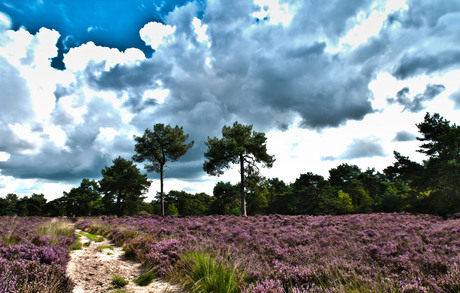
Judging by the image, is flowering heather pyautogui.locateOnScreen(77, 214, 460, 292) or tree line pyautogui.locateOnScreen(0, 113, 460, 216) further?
tree line pyautogui.locateOnScreen(0, 113, 460, 216)

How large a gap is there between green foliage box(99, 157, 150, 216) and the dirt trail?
35792 millimetres

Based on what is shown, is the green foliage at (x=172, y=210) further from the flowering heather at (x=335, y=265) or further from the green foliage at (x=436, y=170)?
the flowering heather at (x=335, y=265)

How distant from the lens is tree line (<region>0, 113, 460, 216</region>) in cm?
2555

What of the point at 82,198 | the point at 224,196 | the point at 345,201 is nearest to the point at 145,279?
the point at 345,201

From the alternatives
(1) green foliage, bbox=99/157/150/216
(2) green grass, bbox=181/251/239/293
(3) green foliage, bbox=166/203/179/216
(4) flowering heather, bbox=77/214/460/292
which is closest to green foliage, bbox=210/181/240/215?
(3) green foliage, bbox=166/203/179/216

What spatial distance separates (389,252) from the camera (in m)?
6.24

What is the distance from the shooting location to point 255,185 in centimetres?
2936

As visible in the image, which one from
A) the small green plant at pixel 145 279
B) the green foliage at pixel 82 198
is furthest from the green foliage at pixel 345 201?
the green foliage at pixel 82 198

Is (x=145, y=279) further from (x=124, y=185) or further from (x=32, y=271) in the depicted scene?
(x=124, y=185)

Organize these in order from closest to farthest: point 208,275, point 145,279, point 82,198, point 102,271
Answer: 1. point 208,275
2. point 145,279
3. point 102,271
4. point 82,198

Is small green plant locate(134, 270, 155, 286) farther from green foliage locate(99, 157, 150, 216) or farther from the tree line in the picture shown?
green foliage locate(99, 157, 150, 216)

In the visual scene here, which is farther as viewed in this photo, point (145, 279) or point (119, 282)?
point (145, 279)

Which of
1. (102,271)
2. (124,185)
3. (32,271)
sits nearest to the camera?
(32,271)

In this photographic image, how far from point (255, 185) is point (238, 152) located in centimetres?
508
